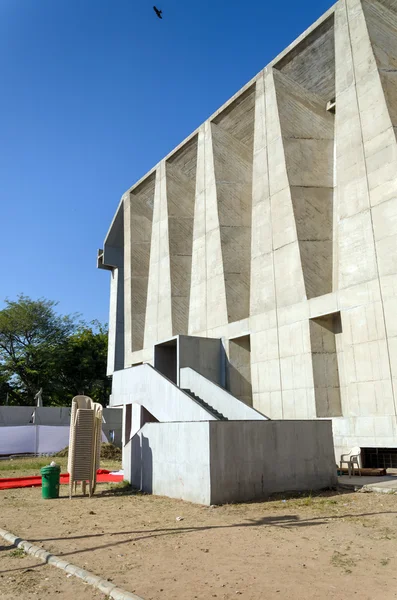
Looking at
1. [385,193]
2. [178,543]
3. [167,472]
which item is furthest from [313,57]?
[178,543]

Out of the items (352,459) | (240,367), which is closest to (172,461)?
(352,459)

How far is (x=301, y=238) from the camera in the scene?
20891 mm

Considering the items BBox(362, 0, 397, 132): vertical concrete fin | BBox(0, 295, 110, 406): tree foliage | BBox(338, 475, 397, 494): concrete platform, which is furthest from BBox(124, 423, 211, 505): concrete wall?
BBox(0, 295, 110, 406): tree foliage

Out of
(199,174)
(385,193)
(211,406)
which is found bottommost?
(211,406)

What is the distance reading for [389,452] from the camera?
1744 cm

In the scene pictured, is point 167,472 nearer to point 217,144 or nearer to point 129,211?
point 217,144

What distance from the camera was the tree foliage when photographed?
160 feet

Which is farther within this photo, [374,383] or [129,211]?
[129,211]

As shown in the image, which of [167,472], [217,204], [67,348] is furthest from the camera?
[67,348]

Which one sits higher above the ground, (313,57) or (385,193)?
(313,57)

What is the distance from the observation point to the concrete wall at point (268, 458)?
11266mm

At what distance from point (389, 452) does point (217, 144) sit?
18624 mm

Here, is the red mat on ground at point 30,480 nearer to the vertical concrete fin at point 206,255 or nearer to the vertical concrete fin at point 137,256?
the vertical concrete fin at point 206,255

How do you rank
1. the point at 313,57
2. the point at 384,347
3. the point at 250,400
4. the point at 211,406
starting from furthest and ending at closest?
the point at 250,400 → the point at 313,57 → the point at 211,406 → the point at 384,347
